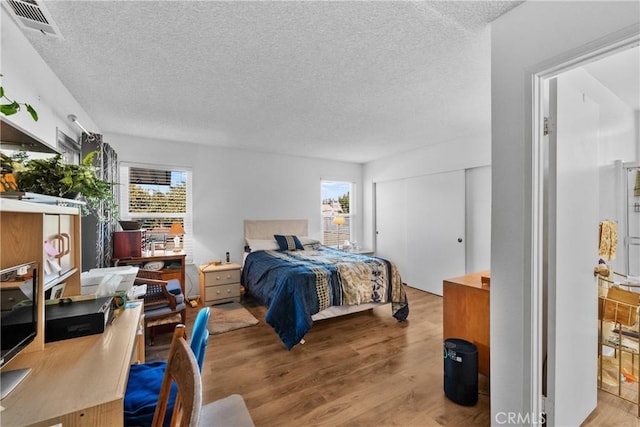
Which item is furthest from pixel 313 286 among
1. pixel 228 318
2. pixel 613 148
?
pixel 613 148

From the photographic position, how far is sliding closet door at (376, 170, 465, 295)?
4125 mm

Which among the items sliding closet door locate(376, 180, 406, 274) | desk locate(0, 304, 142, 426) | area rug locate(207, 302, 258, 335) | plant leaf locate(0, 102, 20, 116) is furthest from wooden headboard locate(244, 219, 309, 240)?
plant leaf locate(0, 102, 20, 116)

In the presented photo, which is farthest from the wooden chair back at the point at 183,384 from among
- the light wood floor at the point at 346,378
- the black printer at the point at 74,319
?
the light wood floor at the point at 346,378

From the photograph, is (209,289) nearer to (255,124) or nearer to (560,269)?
(255,124)

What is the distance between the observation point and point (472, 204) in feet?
13.1

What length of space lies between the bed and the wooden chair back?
1734mm

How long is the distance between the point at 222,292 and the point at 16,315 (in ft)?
9.82

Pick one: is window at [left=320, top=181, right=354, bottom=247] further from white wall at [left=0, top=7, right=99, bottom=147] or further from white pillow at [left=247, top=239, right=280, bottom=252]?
white wall at [left=0, top=7, right=99, bottom=147]

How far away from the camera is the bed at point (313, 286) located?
2.77 m

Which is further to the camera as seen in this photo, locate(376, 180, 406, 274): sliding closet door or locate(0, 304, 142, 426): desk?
locate(376, 180, 406, 274): sliding closet door

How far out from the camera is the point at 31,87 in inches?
71.4

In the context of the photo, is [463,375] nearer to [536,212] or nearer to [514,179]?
[536,212]

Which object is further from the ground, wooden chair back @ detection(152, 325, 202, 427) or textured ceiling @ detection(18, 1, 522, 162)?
textured ceiling @ detection(18, 1, 522, 162)

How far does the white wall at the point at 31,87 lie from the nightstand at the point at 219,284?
7.35 feet
